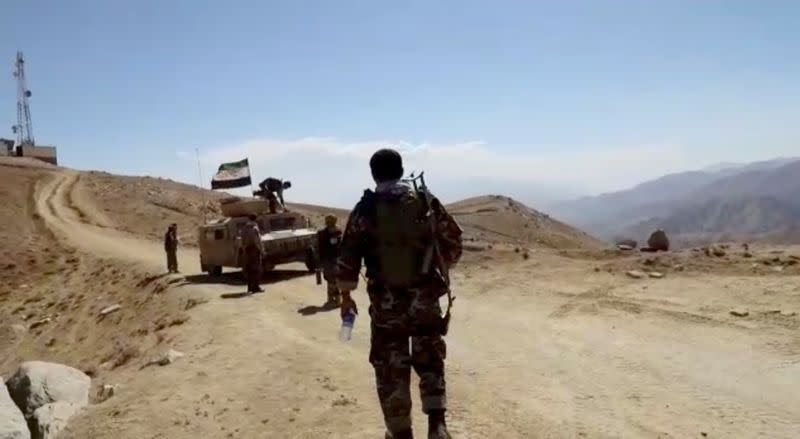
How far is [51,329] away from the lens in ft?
59.7

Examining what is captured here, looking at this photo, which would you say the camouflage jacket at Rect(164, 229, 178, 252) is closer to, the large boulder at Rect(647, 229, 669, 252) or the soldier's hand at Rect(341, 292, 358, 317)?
the large boulder at Rect(647, 229, 669, 252)

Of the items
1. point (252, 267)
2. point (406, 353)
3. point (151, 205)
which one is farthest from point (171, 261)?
point (151, 205)

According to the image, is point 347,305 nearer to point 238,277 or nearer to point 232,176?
point 238,277

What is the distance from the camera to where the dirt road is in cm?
605

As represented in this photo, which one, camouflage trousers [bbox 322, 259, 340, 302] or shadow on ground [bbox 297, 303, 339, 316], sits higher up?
camouflage trousers [bbox 322, 259, 340, 302]

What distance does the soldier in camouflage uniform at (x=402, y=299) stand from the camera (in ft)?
14.8

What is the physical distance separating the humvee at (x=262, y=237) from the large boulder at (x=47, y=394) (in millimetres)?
8645

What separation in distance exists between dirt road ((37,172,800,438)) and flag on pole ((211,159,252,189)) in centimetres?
1006

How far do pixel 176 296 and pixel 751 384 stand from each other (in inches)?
494

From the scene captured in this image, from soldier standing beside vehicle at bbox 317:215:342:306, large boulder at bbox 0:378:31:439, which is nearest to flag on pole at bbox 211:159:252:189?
soldier standing beside vehicle at bbox 317:215:342:306

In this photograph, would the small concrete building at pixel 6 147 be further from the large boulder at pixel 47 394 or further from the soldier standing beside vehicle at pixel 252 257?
the large boulder at pixel 47 394

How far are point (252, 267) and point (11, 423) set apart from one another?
7765mm

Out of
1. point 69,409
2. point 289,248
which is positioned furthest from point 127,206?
point 69,409

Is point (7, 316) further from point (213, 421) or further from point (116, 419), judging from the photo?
point (213, 421)
